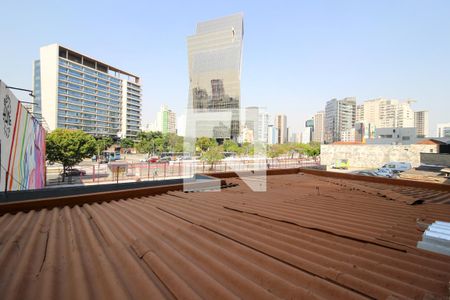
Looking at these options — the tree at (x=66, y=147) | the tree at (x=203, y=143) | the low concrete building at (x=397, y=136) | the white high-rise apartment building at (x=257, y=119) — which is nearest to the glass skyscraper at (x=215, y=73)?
the tree at (x=203, y=143)

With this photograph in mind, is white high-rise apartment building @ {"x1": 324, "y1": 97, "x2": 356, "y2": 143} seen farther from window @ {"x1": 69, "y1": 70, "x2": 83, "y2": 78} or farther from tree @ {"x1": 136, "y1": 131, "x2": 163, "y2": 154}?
window @ {"x1": 69, "y1": 70, "x2": 83, "y2": 78}

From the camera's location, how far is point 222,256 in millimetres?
2133

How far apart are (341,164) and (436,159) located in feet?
38.3

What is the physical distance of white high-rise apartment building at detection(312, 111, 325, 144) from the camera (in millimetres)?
155000

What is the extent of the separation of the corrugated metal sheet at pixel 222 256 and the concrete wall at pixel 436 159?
30.7m

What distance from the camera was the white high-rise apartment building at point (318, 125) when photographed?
509 ft

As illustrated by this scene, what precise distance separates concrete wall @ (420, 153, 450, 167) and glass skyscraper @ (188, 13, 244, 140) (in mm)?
46182

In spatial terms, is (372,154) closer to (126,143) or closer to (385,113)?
(126,143)

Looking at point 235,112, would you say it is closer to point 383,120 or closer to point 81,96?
point 81,96

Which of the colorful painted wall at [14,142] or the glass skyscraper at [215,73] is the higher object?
the glass skyscraper at [215,73]

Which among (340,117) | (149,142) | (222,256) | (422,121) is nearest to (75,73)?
(149,142)

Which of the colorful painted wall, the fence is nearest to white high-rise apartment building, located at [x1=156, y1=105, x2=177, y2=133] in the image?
the fence

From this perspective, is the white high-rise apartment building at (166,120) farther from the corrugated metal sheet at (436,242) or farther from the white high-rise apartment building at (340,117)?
the corrugated metal sheet at (436,242)

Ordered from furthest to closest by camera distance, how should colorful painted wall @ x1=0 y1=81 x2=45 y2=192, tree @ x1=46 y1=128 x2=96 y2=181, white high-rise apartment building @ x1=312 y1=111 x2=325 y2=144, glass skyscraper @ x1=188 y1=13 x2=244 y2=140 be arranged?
1. white high-rise apartment building @ x1=312 y1=111 x2=325 y2=144
2. glass skyscraper @ x1=188 y1=13 x2=244 y2=140
3. tree @ x1=46 y1=128 x2=96 y2=181
4. colorful painted wall @ x1=0 y1=81 x2=45 y2=192
